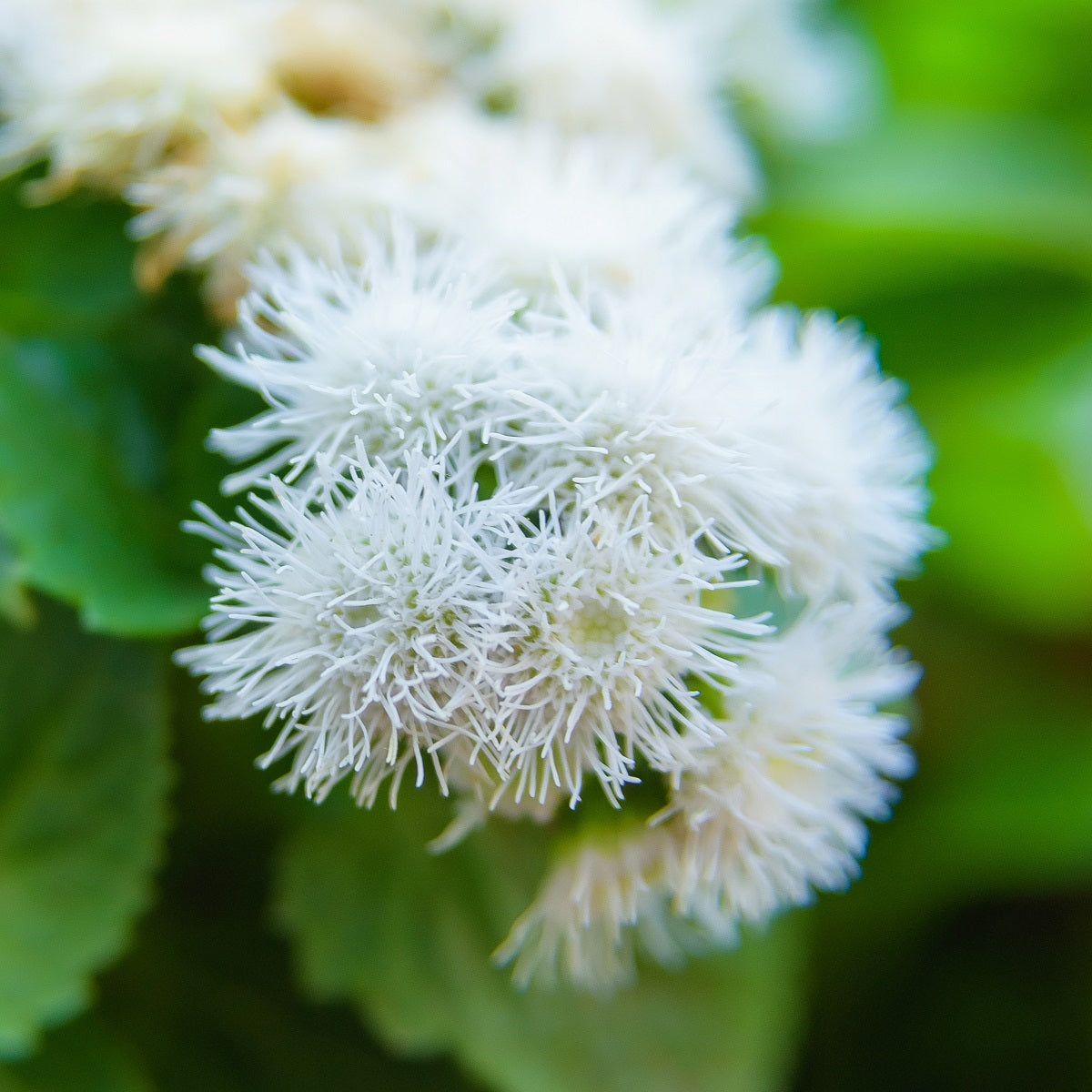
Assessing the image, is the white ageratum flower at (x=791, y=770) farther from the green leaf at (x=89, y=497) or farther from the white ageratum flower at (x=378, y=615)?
the green leaf at (x=89, y=497)

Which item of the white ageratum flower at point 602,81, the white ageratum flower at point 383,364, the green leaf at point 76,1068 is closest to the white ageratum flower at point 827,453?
the white ageratum flower at point 383,364

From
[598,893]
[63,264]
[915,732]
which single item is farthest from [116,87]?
[915,732]

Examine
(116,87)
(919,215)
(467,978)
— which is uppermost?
(919,215)

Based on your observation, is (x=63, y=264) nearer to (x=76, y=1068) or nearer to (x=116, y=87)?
(x=116, y=87)

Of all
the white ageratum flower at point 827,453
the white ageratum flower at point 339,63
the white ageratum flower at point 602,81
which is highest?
the white ageratum flower at point 602,81

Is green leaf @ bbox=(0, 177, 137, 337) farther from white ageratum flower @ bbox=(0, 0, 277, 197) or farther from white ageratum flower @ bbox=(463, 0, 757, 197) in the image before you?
white ageratum flower @ bbox=(463, 0, 757, 197)

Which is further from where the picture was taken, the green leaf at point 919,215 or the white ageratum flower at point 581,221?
the green leaf at point 919,215

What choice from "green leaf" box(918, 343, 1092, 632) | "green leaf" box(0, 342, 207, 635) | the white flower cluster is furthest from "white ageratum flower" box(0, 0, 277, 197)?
"green leaf" box(918, 343, 1092, 632)
